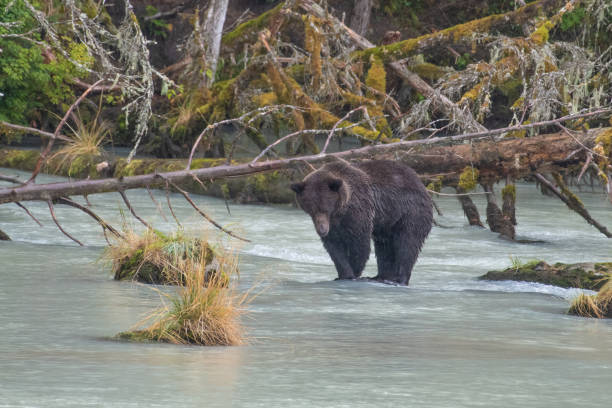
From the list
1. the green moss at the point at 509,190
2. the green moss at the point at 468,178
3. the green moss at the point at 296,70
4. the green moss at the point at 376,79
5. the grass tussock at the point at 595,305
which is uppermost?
the green moss at the point at 296,70

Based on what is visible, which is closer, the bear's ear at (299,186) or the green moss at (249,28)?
the bear's ear at (299,186)

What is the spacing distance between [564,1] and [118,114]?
453 inches

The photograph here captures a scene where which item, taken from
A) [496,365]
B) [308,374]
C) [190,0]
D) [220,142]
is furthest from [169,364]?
[190,0]

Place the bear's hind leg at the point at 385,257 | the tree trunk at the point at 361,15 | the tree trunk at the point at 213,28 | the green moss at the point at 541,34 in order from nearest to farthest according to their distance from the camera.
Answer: the bear's hind leg at the point at 385,257 < the green moss at the point at 541,34 < the tree trunk at the point at 213,28 < the tree trunk at the point at 361,15

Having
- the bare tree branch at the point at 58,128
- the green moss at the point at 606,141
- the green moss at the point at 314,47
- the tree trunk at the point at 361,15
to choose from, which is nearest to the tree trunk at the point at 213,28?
the green moss at the point at 314,47

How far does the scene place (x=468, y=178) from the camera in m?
13.4

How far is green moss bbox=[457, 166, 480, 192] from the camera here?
Result: 13.4 meters

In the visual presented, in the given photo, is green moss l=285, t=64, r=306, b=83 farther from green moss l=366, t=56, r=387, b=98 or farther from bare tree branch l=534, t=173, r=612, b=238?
bare tree branch l=534, t=173, r=612, b=238

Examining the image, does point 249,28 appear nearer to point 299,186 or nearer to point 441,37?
point 441,37

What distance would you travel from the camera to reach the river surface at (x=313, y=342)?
498cm

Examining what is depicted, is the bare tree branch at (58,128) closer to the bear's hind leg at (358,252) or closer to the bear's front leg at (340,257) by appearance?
the bear's front leg at (340,257)

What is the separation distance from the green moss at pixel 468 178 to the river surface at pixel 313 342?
1027 millimetres

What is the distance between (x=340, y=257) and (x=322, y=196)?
77cm

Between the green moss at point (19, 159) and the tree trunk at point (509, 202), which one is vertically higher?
the green moss at point (19, 159)
